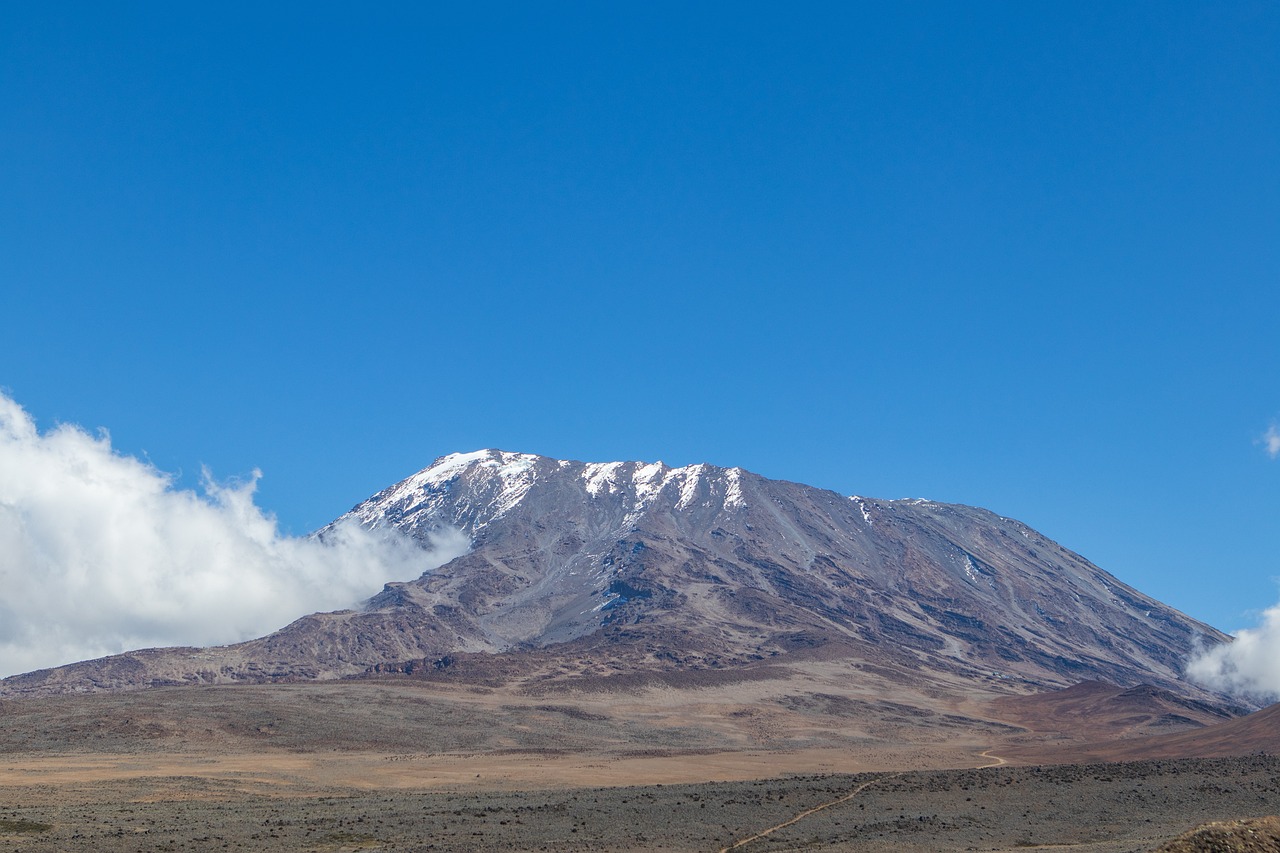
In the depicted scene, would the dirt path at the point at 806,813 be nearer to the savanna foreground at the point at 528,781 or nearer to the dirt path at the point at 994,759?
the savanna foreground at the point at 528,781

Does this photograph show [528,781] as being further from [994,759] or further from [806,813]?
[994,759]

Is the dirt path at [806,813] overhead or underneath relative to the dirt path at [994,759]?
overhead

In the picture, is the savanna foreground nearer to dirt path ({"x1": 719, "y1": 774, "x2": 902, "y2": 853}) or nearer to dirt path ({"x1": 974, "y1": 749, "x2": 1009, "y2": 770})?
dirt path ({"x1": 719, "y1": 774, "x2": 902, "y2": 853})

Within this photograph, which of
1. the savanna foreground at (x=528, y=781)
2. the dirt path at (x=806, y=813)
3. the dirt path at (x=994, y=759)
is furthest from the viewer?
the dirt path at (x=994, y=759)

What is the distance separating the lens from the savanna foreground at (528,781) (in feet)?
175

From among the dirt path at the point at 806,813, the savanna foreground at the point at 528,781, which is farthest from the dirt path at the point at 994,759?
the dirt path at the point at 806,813

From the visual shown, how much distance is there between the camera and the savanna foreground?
53312mm

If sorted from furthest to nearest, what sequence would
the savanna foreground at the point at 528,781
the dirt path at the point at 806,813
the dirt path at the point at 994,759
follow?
the dirt path at the point at 994,759 < the savanna foreground at the point at 528,781 < the dirt path at the point at 806,813

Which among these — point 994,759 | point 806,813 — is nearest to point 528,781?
point 806,813

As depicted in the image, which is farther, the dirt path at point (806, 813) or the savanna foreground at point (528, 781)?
the savanna foreground at point (528, 781)

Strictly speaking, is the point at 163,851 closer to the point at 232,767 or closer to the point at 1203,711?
the point at 232,767

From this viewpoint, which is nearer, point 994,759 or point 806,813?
point 806,813

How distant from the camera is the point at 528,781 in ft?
285

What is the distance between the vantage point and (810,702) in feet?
598
